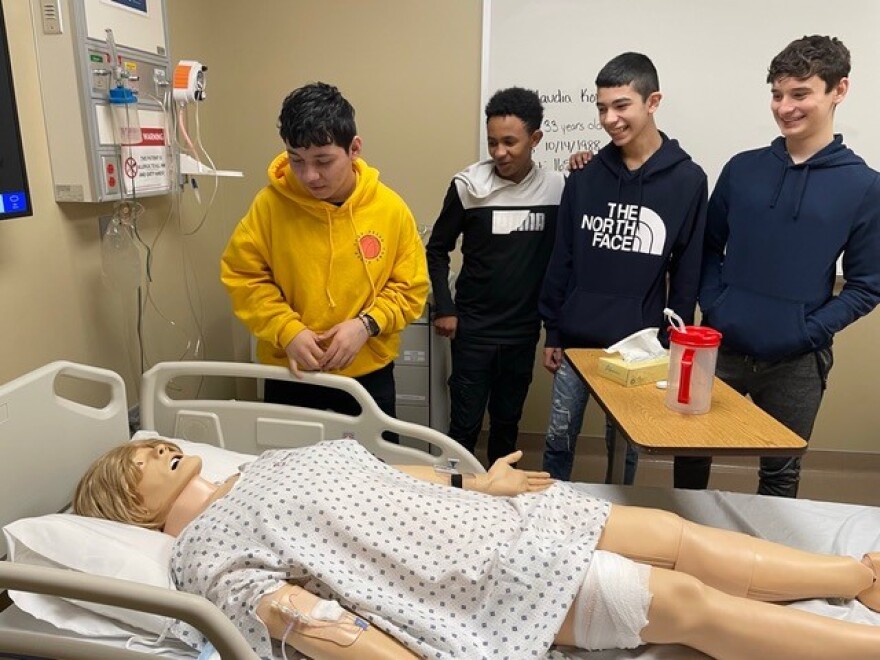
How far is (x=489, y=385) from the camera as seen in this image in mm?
2648

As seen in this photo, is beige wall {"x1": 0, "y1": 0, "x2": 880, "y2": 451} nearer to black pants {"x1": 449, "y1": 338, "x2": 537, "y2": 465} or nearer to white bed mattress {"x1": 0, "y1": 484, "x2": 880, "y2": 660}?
black pants {"x1": 449, "y1": 338, "x2": 537, "y2": 465}

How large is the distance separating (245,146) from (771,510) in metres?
2.64

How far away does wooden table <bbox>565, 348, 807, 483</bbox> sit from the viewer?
1.42m

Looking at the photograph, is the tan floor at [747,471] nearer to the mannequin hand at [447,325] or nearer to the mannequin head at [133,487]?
→ the mannequin hand at [447,325]

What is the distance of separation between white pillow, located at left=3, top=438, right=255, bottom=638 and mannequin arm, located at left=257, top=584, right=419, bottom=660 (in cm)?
21

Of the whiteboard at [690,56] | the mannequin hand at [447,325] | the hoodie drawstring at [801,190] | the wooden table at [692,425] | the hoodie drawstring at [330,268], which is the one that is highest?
the whiteboard at [690,56]

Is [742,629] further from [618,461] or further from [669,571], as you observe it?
[618,461]

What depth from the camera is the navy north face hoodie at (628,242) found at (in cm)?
212

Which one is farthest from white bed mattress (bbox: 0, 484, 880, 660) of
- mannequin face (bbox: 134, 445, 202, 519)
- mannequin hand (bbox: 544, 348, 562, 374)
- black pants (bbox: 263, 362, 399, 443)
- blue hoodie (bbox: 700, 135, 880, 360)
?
mannequin face (bbox: 134, 445, 202, 519)

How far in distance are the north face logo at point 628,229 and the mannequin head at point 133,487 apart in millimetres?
1420

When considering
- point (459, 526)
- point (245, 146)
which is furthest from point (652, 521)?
point (245, 146)

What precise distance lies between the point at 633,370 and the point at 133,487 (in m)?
1.28

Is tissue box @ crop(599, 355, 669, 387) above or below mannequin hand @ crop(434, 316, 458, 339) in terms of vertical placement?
above

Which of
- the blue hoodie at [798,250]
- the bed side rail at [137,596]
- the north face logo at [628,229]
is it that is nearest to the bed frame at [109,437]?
the bed side rail at [137,596]
